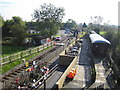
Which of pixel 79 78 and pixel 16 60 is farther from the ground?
pixel 16 60

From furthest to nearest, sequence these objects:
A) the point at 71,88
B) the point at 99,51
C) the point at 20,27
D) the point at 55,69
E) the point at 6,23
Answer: the point at 6,23
the point at 20,27
the point at 99,51
the point at 55,69
the point at 71,88

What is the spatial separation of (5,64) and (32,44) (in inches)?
523

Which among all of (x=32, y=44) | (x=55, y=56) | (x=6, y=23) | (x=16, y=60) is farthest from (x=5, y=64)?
(x=6, y=23)

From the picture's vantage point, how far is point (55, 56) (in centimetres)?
1880

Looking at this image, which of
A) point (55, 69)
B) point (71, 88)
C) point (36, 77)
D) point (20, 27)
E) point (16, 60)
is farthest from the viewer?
point (20, 27)

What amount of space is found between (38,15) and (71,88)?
89.4ft

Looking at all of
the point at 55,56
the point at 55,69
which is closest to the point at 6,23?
the point at 55,56

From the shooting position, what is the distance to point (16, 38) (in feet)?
85.6

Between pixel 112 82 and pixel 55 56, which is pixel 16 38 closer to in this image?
pixel 55 56

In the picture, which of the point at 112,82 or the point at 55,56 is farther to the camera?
the point at 55,56

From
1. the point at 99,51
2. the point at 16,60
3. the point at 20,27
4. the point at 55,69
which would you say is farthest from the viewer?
the point at 20,27

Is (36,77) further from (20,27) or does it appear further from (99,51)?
(20,27)

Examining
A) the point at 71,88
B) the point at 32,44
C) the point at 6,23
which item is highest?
the point at 6,23

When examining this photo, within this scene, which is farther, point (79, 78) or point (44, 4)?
point (44, 4)
